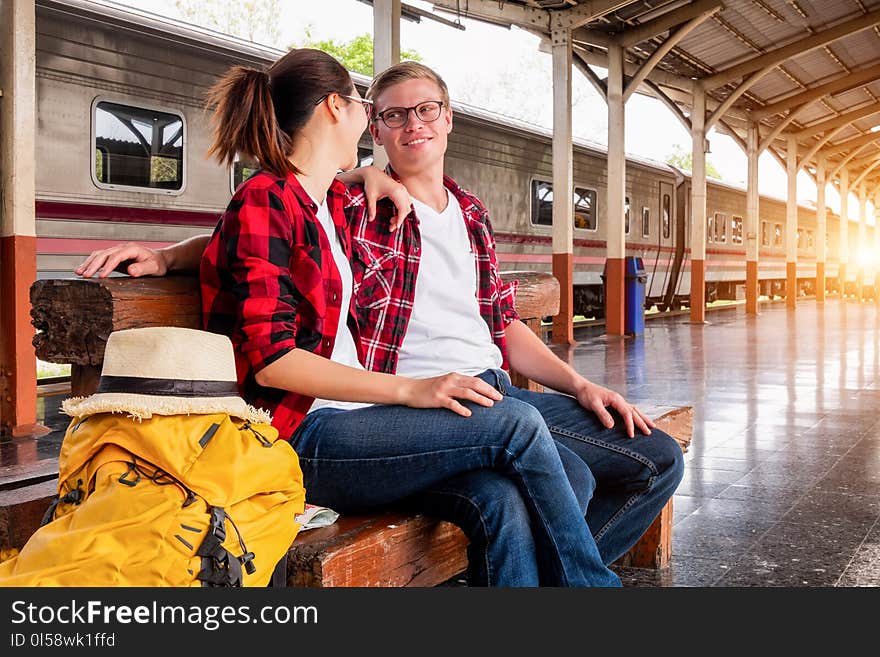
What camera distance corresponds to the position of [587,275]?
54.3 feet

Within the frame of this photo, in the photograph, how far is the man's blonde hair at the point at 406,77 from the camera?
267 centimetres

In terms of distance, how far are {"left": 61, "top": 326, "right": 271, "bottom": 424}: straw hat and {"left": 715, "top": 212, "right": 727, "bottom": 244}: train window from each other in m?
22.2

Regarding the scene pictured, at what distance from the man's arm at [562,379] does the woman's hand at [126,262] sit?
1226 millimetres

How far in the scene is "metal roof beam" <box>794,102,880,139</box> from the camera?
2300 centimetres

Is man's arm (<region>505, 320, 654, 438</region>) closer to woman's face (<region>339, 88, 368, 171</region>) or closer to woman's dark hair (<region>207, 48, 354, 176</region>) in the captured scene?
woman's face (<region>339, 88, 368, 171</region>)

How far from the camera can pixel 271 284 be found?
6.49ft

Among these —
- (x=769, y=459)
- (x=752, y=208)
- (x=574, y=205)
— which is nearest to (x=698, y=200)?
(x=574, y=205)

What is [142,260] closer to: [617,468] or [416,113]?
[416,113]

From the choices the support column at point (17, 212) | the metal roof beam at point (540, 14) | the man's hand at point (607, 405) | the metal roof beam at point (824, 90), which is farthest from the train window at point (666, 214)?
the man's hand at point (607, 405)

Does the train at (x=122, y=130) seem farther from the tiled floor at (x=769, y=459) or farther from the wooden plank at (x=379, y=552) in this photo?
the wooden plank at (x=379, y=552)

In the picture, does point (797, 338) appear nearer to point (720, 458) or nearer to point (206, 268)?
point (720, 458)

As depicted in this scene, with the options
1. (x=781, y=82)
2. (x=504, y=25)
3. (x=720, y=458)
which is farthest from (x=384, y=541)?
(x=781, y=82)

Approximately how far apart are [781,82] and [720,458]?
16657 mm

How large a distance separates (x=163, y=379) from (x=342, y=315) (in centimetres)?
67
